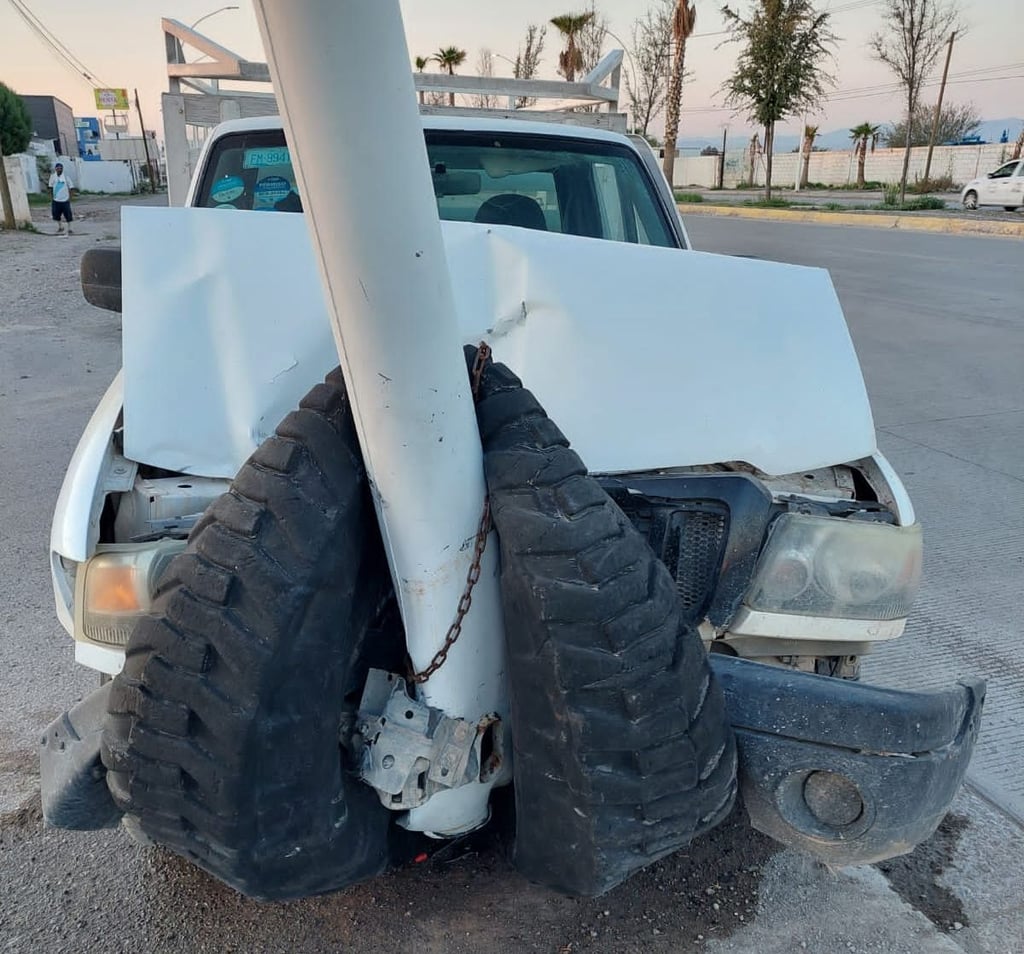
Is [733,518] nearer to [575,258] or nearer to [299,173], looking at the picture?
[575,258]

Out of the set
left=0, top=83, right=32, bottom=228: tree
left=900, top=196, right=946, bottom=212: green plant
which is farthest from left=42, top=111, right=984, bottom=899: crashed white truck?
left=0, top=83, right=32, bottom=228: tree

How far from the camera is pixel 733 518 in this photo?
2080 millimetres

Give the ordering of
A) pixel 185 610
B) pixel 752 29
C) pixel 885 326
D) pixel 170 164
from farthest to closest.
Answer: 1. pixel 752 29
2. pixel 885 326
3. pixel 170 164
4. pixel 185 610

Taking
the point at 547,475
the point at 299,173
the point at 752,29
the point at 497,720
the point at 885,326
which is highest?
the point at 752,29

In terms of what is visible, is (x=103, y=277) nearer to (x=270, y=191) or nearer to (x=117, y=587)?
(x=270, y=191)

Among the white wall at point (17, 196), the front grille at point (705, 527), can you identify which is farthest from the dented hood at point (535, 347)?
the white wall at point (17, 196)

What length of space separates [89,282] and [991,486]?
16.3ft

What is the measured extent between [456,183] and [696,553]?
7.67 feet

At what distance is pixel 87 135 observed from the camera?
84938 mm

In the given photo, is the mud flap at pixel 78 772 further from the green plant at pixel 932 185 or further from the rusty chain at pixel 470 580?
the green plant at pixel 932 185

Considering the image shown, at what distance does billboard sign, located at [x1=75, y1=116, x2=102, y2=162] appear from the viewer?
75.9 metres

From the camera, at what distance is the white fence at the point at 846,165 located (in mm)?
45125

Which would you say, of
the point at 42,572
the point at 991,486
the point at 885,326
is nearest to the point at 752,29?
the point at 885,326

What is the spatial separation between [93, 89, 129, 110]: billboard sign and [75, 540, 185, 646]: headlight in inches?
2495
